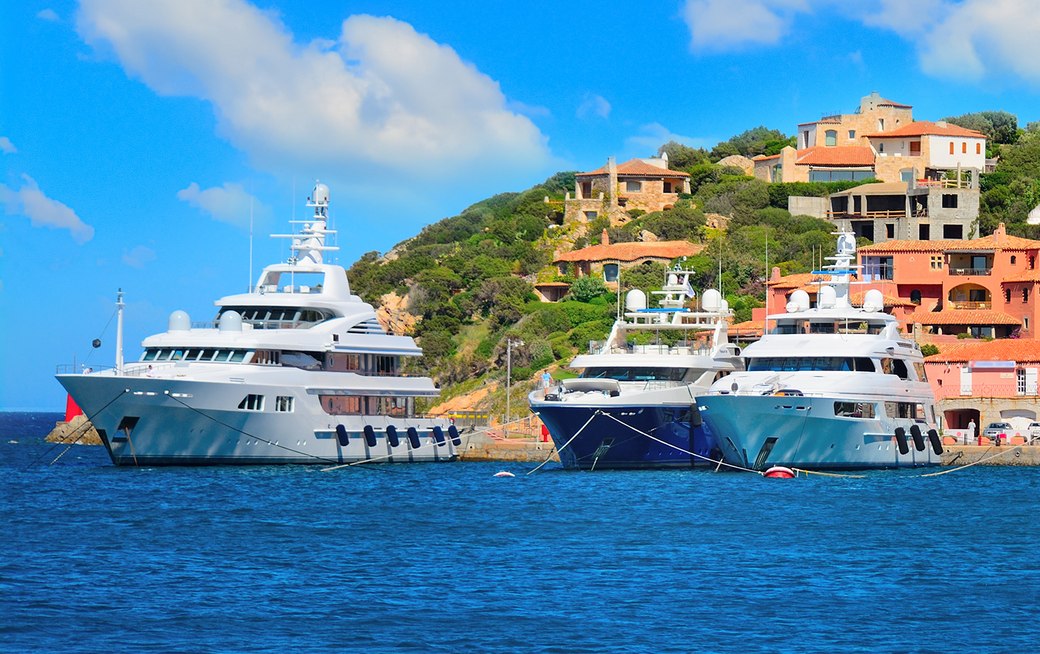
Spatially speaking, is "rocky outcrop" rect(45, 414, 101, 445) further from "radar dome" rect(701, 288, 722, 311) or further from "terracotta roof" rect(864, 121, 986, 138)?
"terracotta roof" rect(864, 121, 986, 138)

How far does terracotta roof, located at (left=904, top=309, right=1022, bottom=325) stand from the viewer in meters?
76.9

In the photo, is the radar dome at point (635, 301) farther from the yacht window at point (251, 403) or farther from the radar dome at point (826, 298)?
the yacht window at point (251, 403)

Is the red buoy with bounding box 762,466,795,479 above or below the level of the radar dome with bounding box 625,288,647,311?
below

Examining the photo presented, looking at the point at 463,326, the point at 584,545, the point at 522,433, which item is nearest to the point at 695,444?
the point at 522,433

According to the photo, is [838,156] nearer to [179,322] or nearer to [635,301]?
[635,301]

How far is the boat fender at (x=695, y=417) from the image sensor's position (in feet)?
179

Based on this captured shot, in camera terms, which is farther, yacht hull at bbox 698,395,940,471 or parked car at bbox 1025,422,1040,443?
parked car at bbox 1025,422,1040,443

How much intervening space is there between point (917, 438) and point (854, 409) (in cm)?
419

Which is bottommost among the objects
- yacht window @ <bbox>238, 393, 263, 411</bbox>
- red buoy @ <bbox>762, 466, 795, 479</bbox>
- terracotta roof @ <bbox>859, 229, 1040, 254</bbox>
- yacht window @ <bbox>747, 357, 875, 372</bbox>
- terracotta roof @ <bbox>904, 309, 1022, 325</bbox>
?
red buoy @ <bbox>762, 466, 795, 479</bbox>

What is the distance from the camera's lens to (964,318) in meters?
77.2

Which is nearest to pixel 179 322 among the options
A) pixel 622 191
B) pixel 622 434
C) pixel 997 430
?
pixel 622 434

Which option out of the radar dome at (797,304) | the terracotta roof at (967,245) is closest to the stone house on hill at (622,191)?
the terracotta roof at (967,245)

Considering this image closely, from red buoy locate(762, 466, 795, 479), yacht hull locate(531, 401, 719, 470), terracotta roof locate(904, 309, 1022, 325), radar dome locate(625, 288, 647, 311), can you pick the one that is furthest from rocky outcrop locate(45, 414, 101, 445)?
terracotta roof locate(904, 309, 1022, 325)

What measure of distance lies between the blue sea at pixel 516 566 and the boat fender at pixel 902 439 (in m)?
4.72
